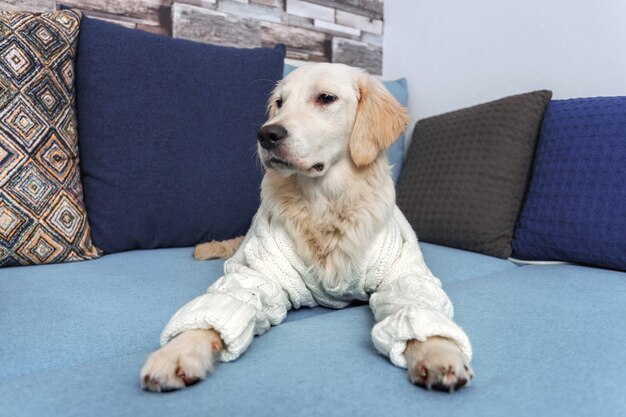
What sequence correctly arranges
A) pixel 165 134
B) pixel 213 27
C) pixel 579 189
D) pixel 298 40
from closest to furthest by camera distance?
pixel 579 189 < pixel 165 134 < pixel 213 27 < pixel 298 40

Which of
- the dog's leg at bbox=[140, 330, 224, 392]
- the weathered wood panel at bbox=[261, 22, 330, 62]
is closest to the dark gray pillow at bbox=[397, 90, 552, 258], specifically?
the weathered wood panel at bbox=[261, 22, 330, 62]

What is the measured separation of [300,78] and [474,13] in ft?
4.94

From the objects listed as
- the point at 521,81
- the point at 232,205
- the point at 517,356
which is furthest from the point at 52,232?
the point at 521,81

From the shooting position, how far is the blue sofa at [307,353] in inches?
27.3

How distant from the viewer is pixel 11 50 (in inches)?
56.8

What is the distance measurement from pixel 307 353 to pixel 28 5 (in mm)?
1785

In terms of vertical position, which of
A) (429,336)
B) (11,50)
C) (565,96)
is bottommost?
(429,336)

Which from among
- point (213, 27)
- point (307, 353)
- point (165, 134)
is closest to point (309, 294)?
point (307, 353)

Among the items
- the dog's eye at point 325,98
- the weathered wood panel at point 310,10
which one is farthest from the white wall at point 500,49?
the dog's eye at point 325,98

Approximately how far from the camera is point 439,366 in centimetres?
74

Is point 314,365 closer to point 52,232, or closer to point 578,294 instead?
point 578,294

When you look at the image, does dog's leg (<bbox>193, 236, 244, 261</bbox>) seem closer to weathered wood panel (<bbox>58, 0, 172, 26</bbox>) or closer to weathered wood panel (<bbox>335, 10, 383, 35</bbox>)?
weathered wood panel (<bbox>58, 0, 172, 26</bbox>)

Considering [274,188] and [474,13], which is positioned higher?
[474,13]

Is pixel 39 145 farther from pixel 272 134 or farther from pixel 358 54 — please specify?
pixel 358 54
